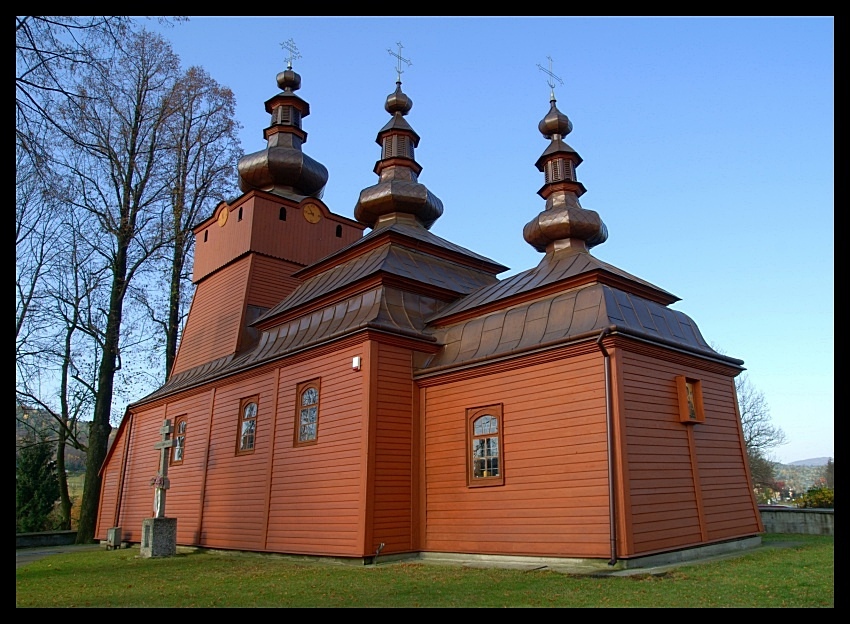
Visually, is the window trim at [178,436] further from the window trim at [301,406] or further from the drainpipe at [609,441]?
the drainpipe at [609,441]

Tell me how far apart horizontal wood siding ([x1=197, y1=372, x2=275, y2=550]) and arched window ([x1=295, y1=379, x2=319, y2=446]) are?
98cm

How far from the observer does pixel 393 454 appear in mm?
12953

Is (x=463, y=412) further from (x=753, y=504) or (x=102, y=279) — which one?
(x=102, y=279)

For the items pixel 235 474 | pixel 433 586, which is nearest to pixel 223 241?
pixel 235 474

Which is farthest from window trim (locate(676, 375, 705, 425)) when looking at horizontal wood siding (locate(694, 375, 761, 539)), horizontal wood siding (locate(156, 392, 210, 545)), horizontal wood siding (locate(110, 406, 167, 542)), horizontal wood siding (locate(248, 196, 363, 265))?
horizontal wood siding (locate(110, 406, 167, 542))

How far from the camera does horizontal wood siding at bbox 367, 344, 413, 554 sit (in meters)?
12.4

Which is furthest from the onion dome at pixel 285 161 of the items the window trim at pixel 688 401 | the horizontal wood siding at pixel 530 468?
the window trim at pixel 688 401

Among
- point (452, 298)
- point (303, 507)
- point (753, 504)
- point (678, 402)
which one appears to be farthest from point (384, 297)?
point (753, 504)

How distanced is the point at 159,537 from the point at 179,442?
366cm

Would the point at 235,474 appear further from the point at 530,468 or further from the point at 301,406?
the point at 530,468

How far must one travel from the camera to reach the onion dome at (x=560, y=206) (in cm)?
1588

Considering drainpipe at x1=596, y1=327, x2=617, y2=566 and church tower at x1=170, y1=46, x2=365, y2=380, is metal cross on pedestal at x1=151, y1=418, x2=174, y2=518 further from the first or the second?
drainpipe at x1=596, y1=327, x2=617, y2=566

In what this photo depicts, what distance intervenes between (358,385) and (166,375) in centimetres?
1475

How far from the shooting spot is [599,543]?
10.3 m
